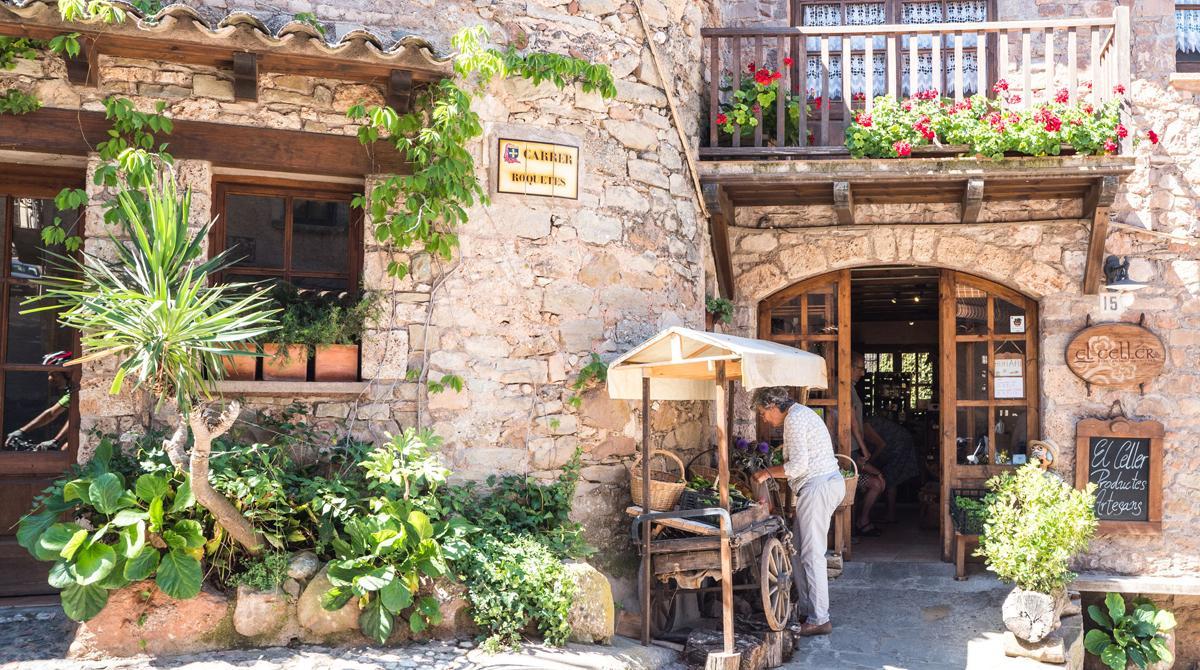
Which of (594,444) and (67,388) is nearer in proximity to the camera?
(67,388)

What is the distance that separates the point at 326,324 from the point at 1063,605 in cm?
460

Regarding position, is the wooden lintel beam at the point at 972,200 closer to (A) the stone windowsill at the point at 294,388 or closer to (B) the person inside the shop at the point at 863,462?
(B) the person inside the shop at the point at 863,462

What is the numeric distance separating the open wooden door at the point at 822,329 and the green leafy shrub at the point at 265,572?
12.8ft

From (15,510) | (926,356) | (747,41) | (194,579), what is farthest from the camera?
(926,356)

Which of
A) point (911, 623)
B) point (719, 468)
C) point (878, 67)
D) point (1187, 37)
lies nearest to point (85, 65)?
point (719, 468)

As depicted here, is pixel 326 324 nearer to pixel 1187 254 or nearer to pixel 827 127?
pixel 827 127

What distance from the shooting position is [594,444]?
Answer: 5.87 metres

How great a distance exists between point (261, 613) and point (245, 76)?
2717mm

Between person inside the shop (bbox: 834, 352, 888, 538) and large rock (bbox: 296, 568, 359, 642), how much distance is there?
4223mm

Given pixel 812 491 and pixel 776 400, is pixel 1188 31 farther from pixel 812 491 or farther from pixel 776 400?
pixel 812 491

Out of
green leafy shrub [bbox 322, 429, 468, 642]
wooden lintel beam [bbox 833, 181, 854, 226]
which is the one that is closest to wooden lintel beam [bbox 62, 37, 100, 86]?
green leafy shrub [bbox 322, 429, 468, 642]

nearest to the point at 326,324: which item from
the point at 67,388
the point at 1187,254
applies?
the point at 67,388

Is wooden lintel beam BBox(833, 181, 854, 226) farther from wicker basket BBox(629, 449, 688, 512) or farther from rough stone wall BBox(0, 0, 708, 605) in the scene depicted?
wicker basket BBox(629, 449, 688, 512)

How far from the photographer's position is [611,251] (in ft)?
19.7
